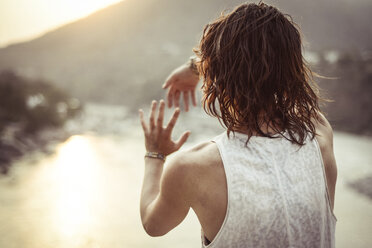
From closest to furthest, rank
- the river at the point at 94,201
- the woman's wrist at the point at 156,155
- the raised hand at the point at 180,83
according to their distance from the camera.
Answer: the woman's wrist at the point at 156,155 < the raised hand at the point at 180,83 < the river at the point at 94,201

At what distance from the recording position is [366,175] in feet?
10.4

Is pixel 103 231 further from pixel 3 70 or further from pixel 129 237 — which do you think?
pixel 3 70

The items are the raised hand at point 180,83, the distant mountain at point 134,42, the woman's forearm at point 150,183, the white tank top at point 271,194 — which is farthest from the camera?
the distant mountain at point 134,42

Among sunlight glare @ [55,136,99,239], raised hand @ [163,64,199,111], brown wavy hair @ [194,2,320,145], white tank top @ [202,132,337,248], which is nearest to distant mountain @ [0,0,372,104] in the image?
sunlight glare @ [55,136,99,239]

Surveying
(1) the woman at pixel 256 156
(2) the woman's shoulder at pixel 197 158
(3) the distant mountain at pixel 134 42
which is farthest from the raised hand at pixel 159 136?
(3) the distant mountain at pixel 134 42

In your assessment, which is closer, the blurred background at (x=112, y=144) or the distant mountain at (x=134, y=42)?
the blurred background at (x=112, y=144)

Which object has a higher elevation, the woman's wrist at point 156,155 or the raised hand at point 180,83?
the raised hand at point 180,83

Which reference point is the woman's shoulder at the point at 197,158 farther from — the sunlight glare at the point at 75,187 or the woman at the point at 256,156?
the sunlight glare at the point at 75,187

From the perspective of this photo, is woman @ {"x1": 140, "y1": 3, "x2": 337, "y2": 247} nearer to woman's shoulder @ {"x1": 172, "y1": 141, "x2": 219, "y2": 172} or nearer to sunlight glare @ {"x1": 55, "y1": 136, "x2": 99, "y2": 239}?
woman's shoulder @ {"x1": 172, "y1": 141, "x2": 219, "y2": 172}

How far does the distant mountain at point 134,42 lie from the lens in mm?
10164

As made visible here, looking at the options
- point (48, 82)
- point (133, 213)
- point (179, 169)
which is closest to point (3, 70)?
point (48, 82)

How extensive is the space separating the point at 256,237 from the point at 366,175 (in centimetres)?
307

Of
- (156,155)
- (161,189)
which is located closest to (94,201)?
(156,155)

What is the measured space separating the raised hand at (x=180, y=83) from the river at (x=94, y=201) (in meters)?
1.19
